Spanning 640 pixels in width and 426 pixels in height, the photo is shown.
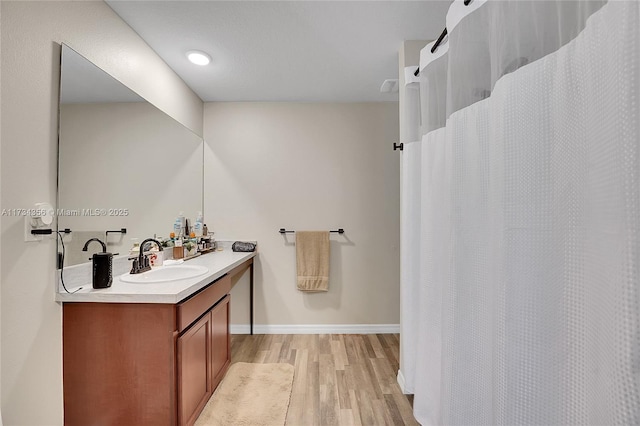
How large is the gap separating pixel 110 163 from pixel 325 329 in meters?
2.40

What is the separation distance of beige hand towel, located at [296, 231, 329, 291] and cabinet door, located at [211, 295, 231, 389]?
99cm

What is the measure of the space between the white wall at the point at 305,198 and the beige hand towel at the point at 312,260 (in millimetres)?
109

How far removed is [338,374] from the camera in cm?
236

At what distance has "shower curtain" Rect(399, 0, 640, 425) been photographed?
605 mm

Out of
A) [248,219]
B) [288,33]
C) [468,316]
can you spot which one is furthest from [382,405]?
[288,33]

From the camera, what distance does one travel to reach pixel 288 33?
6.71ft

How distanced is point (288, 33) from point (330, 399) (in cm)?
240

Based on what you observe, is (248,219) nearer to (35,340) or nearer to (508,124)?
(35,340)

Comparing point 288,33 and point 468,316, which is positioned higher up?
point 288,33

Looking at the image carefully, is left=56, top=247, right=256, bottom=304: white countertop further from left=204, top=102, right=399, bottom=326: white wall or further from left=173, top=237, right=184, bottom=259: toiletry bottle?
left=204, top=102, right=399, bottom=326: white wall

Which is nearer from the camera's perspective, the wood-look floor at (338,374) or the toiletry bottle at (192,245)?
the wood-look floor at (338,374)

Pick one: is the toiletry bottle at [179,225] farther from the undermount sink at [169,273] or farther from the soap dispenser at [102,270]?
the soap dispenser at [102,270]

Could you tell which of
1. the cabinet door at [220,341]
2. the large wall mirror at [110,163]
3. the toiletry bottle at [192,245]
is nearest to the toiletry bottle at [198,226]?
the toiletry bottle at [192,245]

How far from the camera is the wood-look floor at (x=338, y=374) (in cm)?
188
